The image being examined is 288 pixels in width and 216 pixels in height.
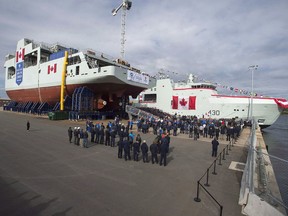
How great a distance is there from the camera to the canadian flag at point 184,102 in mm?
34469

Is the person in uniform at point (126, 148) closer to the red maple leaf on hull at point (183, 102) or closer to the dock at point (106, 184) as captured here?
the dock at point (106, 184)

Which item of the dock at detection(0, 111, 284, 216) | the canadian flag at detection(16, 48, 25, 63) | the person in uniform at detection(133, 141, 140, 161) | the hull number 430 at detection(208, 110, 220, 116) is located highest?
the canadian flag at detection(16, 48, 25, 63)

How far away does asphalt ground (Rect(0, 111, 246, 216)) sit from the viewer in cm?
553

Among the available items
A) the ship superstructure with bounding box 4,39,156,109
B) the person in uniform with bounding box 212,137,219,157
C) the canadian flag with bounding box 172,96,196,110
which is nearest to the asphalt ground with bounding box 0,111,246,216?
the person in uniform with bounding box 212,137,219,157

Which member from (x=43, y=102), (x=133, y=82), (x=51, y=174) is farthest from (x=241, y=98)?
(x=43, y=102)

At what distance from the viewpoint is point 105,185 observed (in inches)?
280

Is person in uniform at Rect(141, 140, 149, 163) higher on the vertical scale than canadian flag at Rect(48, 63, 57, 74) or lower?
lower

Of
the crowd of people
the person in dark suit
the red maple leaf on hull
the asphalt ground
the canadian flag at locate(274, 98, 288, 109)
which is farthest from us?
the red maple leaf on hull

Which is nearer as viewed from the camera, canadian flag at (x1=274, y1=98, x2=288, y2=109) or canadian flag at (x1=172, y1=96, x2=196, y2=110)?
canadian flag at (x1=274, y1=98, x2=288, y2=109)

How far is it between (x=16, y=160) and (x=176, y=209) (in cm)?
854

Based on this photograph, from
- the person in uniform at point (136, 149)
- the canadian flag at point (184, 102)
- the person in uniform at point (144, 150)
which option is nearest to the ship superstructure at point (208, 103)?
the canadian flag at point (184, 102)

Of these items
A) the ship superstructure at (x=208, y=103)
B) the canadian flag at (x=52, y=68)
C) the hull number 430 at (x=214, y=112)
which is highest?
the canadian flag at (x=52, y=68)

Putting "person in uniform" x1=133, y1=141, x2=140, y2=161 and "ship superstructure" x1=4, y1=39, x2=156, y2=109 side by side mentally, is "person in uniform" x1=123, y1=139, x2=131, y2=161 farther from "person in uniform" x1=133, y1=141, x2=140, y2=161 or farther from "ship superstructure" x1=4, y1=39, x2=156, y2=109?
"ship superstructure" x1=4, y1=39, x2=156, y2=109

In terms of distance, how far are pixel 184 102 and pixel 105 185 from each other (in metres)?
30.2
